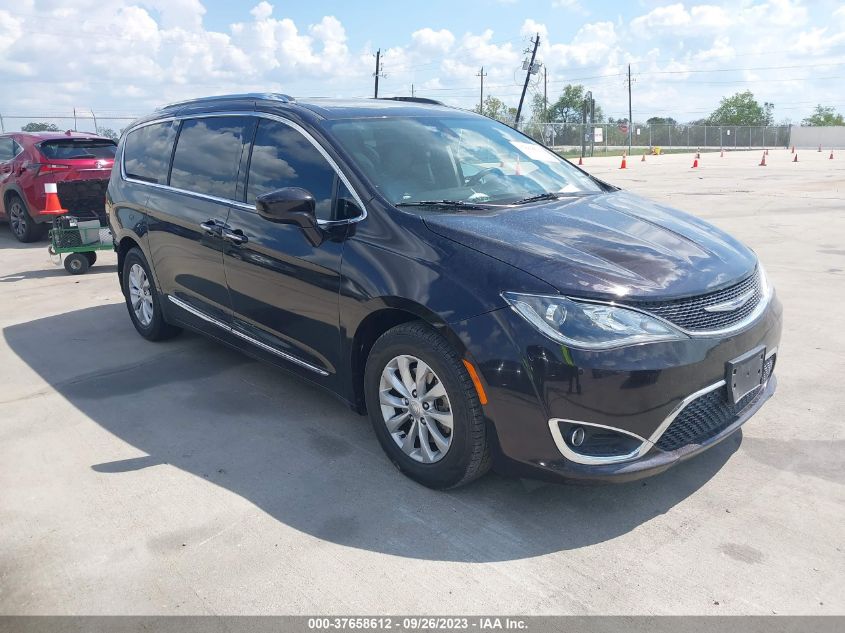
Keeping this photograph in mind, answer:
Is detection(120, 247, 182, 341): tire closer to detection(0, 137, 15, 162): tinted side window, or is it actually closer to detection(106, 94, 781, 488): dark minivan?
detection(106, 94, 781, 488): dark minivan

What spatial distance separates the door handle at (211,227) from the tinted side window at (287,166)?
1.08ft

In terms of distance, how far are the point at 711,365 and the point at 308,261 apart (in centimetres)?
205

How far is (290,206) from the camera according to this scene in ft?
11.9

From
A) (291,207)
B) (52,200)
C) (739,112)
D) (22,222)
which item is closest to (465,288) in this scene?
(291,207)

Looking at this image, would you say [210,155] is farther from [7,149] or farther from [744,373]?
[7,149]

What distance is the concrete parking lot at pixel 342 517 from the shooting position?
272 centimetres

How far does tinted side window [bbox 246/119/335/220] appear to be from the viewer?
151 inches

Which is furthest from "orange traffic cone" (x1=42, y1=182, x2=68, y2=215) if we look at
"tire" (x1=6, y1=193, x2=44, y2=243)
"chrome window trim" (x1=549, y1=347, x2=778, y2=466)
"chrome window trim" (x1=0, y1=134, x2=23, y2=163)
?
"chrome window trim" (x1=549, y1=347, x2=778, y2=466)

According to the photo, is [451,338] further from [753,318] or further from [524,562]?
[753,318]

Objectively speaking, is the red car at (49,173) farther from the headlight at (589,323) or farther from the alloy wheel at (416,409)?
the headlight at (589,323)

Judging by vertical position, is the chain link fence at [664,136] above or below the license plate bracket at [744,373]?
above

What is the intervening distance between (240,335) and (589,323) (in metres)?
2.50

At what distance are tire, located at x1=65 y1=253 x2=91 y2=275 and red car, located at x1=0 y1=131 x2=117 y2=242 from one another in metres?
1.79

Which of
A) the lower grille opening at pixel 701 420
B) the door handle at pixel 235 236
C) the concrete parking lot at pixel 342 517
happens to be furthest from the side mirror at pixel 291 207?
the lower grille opening at pixel 701 420
